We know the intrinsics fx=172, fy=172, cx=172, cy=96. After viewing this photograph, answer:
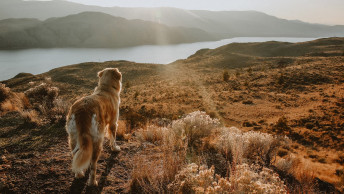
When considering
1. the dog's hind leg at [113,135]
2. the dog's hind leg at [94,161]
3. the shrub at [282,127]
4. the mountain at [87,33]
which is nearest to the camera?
the dog's hind leg at [94,161]

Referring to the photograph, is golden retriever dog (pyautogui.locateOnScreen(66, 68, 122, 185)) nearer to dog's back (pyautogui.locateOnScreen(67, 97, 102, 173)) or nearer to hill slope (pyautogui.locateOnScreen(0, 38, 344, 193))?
dog's back (pyautogui.locateOnScreen(67, 97, 102, 173))

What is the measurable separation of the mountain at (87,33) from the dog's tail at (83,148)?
5996 inches

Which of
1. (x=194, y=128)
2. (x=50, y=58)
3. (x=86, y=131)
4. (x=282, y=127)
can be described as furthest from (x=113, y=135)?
(x=50, y=58)

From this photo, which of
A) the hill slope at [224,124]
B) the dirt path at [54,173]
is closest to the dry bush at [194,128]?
the hill slope at [224,124]

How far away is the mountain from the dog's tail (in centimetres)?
15229

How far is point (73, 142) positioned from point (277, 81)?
1974 centimetres

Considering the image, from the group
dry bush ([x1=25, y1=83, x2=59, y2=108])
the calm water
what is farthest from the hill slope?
the calm water

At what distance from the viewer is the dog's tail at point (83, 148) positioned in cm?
228

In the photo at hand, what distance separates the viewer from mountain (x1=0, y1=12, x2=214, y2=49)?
123375 millimetres

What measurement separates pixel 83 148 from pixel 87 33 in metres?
172

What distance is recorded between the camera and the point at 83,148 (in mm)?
2346

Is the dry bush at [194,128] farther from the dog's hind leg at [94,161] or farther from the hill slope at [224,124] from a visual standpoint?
the dog's hind leg at [94,161]

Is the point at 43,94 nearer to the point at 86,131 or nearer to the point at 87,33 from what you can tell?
the point at 86,131

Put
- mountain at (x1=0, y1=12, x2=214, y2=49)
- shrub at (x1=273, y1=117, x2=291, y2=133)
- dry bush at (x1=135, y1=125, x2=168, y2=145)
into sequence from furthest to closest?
mountain at (x1=0, y1=12, x2=214, y2=49) < shrub at (x1=273, y1=117, x2=291, y2=133) < dry bush at (x1=135, y1=125, x2=168, y2=145)
